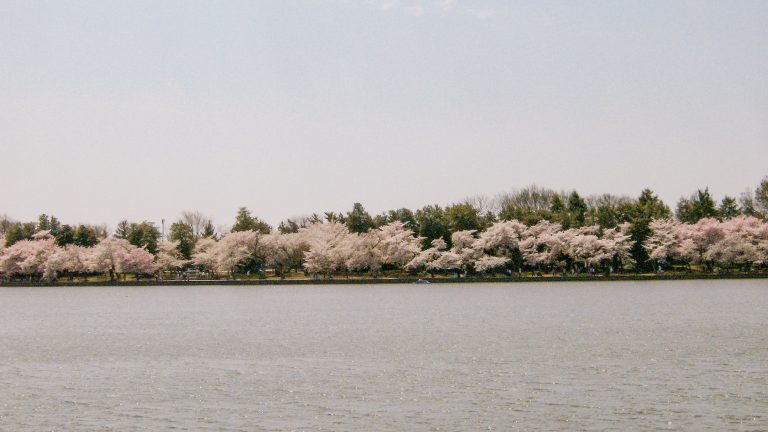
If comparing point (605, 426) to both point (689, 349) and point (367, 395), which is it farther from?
point (689, 349)

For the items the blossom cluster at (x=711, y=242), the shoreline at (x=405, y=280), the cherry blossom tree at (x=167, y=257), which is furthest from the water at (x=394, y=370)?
the cherry blossom tree at (x=167, y=257)

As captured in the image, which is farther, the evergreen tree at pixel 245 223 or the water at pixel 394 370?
the evergreen tree at pixel 245 223

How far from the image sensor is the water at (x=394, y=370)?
18.2 m

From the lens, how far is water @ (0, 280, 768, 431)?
59.8 ft

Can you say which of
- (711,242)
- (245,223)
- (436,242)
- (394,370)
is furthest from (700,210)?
(394,370)

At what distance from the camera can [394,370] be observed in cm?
2523

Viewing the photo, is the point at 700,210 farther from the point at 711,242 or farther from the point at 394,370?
the point at 394,370

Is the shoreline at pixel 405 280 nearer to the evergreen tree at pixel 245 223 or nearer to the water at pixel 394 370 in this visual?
the evergreen tree at pixel 245 223

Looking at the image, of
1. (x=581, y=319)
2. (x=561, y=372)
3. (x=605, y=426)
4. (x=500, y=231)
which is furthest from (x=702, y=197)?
(x=605, y=426)

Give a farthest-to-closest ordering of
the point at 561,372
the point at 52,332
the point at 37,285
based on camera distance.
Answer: the point at 37,285 → the point at 52,332 → the point at 561,372

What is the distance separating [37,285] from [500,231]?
187ft

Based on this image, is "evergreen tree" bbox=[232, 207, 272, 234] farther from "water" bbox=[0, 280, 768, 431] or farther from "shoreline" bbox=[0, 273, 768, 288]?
"water" bbox=[0, 280, 768, 431]

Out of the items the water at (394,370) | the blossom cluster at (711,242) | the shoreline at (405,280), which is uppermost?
the blossom cluster at (711,242)

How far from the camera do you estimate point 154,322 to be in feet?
146
